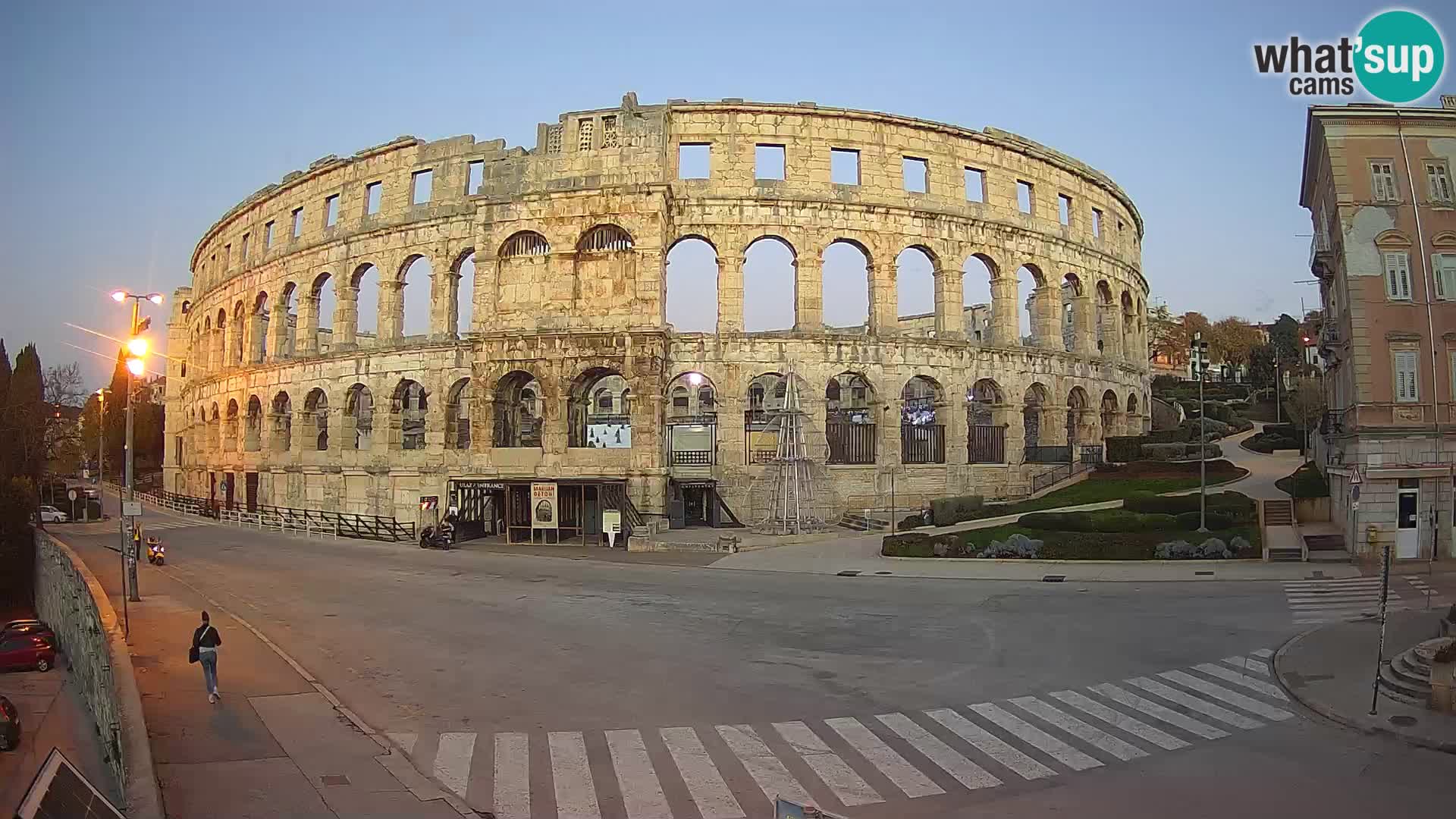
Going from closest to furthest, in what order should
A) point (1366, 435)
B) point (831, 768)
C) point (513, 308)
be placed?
point (831, 768) < point (1366, 435) < point (513, 308)

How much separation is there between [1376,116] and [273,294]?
2220 inches

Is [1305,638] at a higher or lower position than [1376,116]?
lower

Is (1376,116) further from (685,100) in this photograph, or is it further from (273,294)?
(273,294)

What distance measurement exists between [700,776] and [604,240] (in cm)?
3446

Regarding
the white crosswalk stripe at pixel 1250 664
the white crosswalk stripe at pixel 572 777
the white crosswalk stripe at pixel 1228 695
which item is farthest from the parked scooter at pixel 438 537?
the white crosswalk stripe at pixel 1250 664

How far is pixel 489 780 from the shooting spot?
1066 cm

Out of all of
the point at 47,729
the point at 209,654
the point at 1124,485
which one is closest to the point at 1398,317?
the point at 1124,485

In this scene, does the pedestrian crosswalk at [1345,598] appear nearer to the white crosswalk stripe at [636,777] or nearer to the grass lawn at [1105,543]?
the grass lawn at [1105,543]

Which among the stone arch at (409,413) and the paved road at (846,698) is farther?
the stone arch at (409,413)

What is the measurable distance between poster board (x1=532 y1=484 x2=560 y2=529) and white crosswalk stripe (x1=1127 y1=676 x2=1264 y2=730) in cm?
2658

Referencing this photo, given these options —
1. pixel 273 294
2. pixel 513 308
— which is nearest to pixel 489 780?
pixel 513 308

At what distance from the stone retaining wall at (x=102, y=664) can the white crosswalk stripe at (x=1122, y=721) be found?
1221 cm

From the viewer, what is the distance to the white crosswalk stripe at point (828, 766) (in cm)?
1009

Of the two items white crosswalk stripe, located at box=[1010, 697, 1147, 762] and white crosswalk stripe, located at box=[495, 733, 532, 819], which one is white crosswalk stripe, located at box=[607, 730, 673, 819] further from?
white crosswalk stripe, located at box=[1010, 697, 1147, 762]
